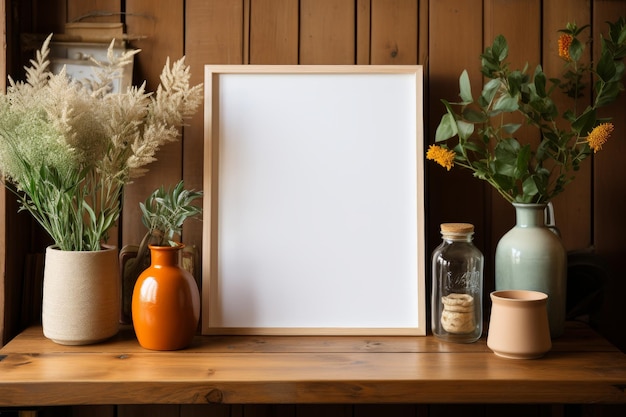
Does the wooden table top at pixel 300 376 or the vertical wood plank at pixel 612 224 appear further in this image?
the vertical wood plank at pixel 612 224

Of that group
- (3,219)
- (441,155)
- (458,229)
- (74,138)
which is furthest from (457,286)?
(3,219)

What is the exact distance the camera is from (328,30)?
1.40 m

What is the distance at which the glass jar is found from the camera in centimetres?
124

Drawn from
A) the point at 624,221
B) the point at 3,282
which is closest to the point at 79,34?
the point at 3,282

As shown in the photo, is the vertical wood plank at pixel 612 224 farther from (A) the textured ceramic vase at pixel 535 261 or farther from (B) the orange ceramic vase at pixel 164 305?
(B) the orange ceramic vase at pixel 164 305

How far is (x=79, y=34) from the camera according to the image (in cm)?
139

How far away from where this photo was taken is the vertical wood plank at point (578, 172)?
1411mm

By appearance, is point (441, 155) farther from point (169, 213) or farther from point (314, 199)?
point (169, 213)

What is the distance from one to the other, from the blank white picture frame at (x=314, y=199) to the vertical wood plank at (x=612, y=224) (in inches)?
16.9

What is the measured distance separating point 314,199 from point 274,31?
0.39m

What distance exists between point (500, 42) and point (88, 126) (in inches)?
32.4

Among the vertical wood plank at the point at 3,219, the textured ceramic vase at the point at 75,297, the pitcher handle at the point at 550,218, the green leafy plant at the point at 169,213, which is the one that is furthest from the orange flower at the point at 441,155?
the vertical wood plank at the point at 3,219

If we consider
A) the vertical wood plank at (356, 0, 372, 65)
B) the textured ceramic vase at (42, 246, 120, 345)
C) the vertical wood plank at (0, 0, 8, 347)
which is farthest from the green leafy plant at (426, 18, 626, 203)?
the vertical wood plank at (0, 0, 8, 347)

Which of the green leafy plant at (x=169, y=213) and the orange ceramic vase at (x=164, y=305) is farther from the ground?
the green leafy plant at (x=169, y=213)
